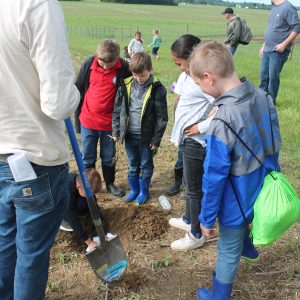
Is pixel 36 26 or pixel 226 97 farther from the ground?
pixel 36 26

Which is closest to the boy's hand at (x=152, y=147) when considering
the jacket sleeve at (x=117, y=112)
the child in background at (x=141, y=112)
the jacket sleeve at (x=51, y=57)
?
the child in background at (x=141, y=112)

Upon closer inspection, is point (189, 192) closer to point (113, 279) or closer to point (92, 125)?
point (113, 279)

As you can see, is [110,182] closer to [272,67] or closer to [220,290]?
[220,290]

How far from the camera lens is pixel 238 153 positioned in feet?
6.89

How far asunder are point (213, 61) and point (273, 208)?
0.89 m

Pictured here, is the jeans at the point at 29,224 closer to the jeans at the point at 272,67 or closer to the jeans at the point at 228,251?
the jeans at the point at 228,251

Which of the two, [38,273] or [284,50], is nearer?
[38,273]

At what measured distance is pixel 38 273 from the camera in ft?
7.05

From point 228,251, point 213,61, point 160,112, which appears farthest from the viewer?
point 160,112

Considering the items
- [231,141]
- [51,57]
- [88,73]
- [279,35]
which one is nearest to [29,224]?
[51,57]

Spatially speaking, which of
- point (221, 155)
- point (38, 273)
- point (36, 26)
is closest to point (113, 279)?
point (38, 273)

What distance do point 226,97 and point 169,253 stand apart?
1736 millimetres

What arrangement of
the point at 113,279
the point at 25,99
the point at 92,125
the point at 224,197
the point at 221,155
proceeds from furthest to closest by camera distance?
the point at 92,125, the point at 113,279, the point at 224,197, the point at 221,155, the point at 25,99

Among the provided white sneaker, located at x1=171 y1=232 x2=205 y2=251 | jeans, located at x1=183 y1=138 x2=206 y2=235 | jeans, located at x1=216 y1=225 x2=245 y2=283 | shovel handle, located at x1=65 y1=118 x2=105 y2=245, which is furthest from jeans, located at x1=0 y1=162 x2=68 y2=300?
white sneaker, located at x1=171 y1=232 x2=205 y2=251
